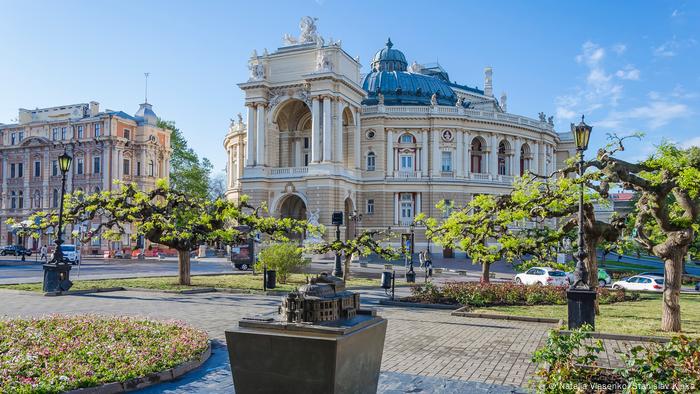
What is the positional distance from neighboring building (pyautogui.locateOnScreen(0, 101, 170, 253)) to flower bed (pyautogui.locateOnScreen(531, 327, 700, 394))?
6673 centimetres

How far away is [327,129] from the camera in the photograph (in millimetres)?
54406

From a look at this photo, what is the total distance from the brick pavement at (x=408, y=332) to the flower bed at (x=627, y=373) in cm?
179

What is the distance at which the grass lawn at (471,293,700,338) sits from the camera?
587 inches

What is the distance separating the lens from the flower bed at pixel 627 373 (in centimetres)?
652

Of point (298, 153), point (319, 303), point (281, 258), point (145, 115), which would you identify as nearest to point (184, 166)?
point (145, 115)

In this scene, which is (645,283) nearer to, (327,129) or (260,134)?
(327,129)

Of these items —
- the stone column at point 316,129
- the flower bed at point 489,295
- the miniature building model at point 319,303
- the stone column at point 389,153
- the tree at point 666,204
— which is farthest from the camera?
the stone column at point 389,153

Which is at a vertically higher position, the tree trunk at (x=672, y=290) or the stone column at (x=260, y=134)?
the stone column at (x=260, y=134)

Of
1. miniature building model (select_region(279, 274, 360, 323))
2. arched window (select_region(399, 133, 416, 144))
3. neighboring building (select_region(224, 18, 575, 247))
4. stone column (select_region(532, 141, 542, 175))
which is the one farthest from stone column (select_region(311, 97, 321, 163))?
miniature building model (select_region(279, 274, 360, 323))

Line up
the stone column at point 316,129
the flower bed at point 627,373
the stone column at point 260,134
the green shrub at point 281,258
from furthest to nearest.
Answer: the stone column at point 260,134
the stone column at point 316,129
the green shrub at point 281,258
the flower bed at point 627,373

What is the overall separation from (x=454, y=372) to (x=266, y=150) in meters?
49.3

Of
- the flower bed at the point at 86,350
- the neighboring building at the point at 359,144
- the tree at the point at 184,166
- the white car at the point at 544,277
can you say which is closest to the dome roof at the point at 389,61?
the neighboring building at the point at 359,144

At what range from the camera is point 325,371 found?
20.9 feet

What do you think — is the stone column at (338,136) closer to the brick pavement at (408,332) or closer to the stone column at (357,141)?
the stone column at (357,141)
